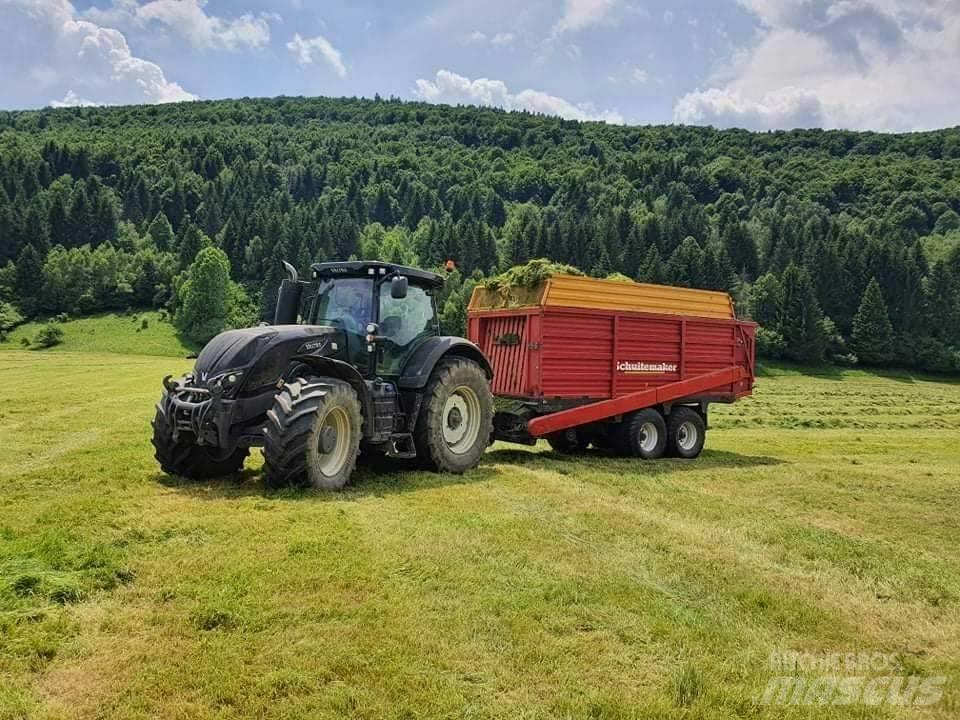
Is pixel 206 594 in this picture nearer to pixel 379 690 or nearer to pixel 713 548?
pixel 379 690

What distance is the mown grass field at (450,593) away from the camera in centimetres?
429

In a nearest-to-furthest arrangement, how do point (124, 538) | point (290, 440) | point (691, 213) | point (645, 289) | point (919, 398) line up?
1. point (124, 538)
2. point (290, 440)
3. point (645, 289)
4. point (919, 398)
5. point (691, 213)

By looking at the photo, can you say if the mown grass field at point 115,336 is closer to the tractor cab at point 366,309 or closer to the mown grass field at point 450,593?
the tractor cab at point 366,309

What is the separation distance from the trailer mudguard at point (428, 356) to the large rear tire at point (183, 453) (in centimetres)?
232

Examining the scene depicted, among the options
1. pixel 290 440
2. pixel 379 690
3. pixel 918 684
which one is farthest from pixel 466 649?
pixel 290 440

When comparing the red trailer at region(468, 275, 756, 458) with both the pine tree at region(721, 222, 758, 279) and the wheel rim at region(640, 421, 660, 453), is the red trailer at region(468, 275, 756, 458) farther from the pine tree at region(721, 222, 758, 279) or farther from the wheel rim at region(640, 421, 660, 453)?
the pine tree at region(721, 222, 758, 279)

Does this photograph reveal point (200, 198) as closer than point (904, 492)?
No

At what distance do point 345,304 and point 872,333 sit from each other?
8170cm

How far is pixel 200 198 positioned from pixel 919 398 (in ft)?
437

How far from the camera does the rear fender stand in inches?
377

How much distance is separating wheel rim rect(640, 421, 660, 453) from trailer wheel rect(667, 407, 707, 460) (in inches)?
18.8

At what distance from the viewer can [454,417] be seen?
1165cm

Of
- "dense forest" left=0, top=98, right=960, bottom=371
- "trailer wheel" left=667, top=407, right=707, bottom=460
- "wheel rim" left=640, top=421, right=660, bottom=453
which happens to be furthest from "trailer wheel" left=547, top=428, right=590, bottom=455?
"dense forest" left=0, top=98, right=960, bottom=371

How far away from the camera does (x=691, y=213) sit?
117125mm
